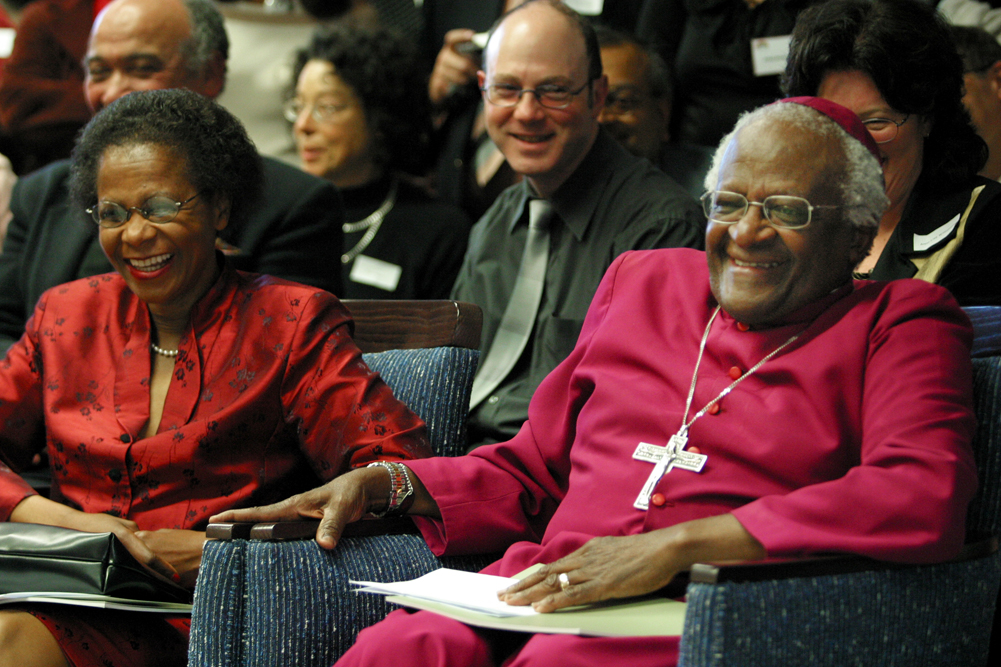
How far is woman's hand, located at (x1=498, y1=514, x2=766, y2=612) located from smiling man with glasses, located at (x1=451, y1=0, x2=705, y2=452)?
3.68 ft

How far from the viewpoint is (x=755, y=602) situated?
132 cm

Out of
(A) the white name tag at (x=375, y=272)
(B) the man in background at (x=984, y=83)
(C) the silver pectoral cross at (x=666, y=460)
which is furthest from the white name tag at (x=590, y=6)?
(C) the silver pectoral cross at (x=666, y=460)

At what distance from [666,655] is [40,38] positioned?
395 centimetres

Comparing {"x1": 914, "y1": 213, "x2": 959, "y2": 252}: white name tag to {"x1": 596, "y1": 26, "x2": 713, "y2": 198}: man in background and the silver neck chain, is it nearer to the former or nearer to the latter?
the silver neck chain

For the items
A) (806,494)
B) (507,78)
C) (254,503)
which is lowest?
(254,503)

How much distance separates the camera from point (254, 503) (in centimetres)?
211

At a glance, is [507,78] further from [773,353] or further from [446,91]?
[773,353]

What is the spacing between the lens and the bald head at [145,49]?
3.36 meters

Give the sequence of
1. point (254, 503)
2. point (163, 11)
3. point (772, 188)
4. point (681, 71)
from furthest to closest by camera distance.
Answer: point (681, 71), point (163, 11), point (254, 503), point (772, 188)

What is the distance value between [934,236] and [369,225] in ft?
7.46

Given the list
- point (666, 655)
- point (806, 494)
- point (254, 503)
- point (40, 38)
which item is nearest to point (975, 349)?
point (806, 494)

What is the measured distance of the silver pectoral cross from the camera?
5.50 feet

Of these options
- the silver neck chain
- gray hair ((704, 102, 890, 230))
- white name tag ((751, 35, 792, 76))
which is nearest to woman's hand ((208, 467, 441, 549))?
the silver neck chain

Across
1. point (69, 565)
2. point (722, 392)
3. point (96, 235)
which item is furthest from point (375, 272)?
→ point (722, 392)
